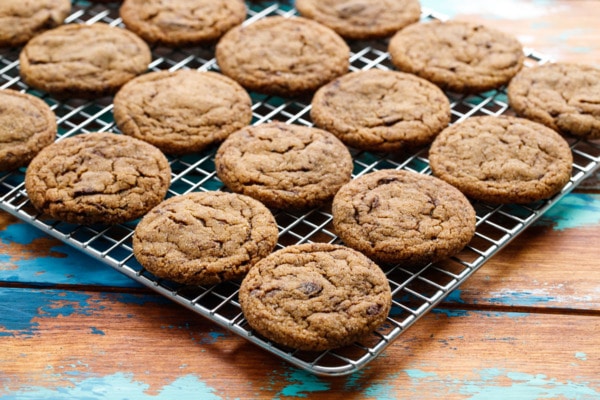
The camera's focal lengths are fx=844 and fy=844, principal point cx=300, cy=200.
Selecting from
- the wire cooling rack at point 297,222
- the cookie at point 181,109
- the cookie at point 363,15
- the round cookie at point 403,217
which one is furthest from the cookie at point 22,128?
the cookie at point 363,15

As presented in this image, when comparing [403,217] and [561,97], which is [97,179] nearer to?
[403,217]

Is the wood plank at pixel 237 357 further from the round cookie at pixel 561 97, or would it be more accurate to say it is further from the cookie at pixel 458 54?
the cookie at pixel 458 54

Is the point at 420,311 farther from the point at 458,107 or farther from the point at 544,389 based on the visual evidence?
the point at 458,107

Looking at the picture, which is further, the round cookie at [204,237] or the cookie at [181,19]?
the cookie at [181,19]

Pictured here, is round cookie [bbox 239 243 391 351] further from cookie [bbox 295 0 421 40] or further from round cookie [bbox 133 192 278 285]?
cookie [bbox 295 0 421 40]

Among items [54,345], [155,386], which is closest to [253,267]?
[155,386]

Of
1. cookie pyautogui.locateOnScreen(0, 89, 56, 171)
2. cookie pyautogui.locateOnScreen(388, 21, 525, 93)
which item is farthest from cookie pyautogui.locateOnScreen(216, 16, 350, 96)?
cookie pyautogui.locateOnScreen(0, 89, 56, 171)

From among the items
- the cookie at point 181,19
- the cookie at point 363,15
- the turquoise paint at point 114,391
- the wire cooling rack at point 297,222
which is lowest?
the turquoise paint at point 114,391
